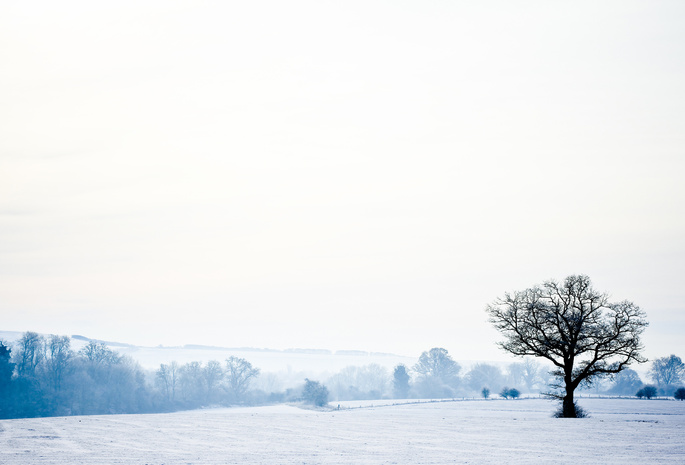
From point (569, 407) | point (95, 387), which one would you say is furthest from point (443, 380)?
point (569, 407)

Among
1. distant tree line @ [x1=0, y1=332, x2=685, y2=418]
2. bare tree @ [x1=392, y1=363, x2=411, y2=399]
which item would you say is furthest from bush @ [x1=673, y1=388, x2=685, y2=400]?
bare tree @ [x1=392, y1=363, x2=411, y2=399]

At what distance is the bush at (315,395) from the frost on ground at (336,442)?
62.5 metres

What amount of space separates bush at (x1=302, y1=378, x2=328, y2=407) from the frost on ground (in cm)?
6245

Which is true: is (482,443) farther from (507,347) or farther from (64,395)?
(64,395)

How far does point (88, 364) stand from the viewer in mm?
102438

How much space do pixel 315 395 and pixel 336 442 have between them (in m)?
75.6

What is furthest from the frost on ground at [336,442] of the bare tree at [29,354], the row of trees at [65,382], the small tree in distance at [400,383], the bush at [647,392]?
the small tree in distance at [400,383]

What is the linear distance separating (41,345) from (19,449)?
96600 millimetres

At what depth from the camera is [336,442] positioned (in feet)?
92.1

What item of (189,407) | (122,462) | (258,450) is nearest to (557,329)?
(258,450)

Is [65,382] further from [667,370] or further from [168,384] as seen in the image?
[667,370]

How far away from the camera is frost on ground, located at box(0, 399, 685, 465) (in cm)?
2250

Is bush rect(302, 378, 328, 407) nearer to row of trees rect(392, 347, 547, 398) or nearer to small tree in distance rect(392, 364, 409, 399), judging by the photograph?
row of trees rect(392, 347, 547, 398)

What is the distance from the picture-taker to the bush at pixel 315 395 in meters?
100
